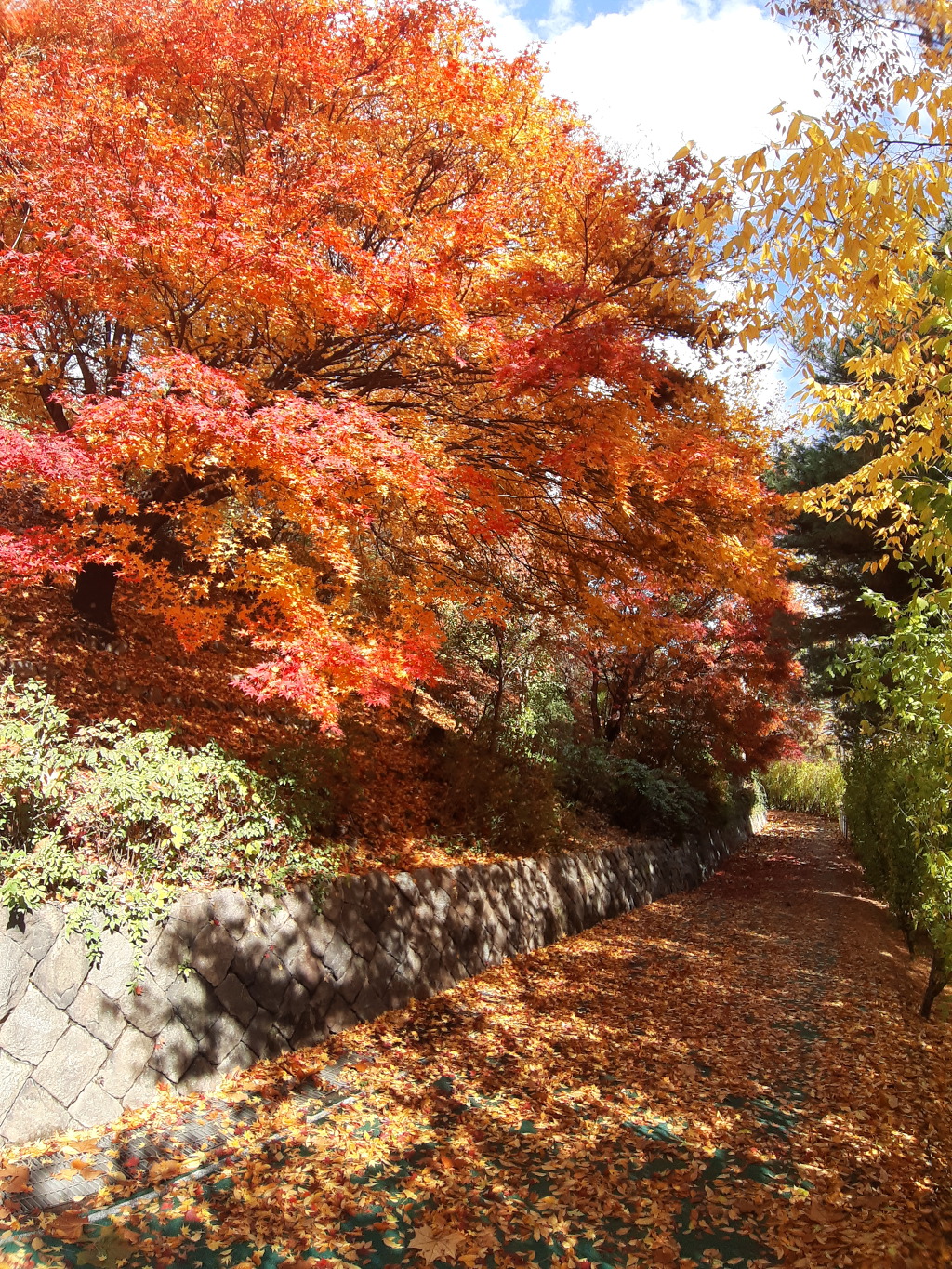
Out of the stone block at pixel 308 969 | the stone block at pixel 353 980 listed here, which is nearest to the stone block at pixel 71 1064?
the stone block at pixel 308 969

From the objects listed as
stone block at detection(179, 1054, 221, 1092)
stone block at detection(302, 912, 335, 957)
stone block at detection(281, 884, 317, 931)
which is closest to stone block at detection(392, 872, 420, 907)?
stone block at detection(302, 912, 335, 957)

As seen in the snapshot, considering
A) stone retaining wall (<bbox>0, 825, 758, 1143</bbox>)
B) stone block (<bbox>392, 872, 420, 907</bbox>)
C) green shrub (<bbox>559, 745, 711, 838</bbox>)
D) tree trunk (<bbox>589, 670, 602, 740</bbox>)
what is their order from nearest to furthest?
1. stone retaining wall (<bbox>0, 825, 758, 1143</bbox>)
2. stone block (<bbox>392, 872, 420, 907</bbox>)
3. green shrub (<bbox>559, 745, 711, 838</bbox>)
4. tree trunk (<bbox>589, 670, 602, 740</bbox>)

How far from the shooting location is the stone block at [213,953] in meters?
4.25

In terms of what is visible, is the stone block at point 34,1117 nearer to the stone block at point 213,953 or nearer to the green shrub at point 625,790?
the stone block at point 213,953

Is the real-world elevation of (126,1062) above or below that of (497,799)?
below

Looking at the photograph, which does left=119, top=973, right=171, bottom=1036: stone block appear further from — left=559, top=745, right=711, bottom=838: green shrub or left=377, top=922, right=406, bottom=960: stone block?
left=559, top=745, right=711, bottom=838: green shrub

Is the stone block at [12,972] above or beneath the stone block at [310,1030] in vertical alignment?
above

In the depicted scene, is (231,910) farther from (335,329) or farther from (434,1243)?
(335,329)

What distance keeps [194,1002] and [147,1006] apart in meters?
0.28

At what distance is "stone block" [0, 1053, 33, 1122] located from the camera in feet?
A: 11.0

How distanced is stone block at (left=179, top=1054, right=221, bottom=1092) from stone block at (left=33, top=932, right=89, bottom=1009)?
0.83 meters

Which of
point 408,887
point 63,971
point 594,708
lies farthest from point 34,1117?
point 594,708

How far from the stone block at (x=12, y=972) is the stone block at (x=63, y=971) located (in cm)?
5

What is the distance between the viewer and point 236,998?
4.43 meters
